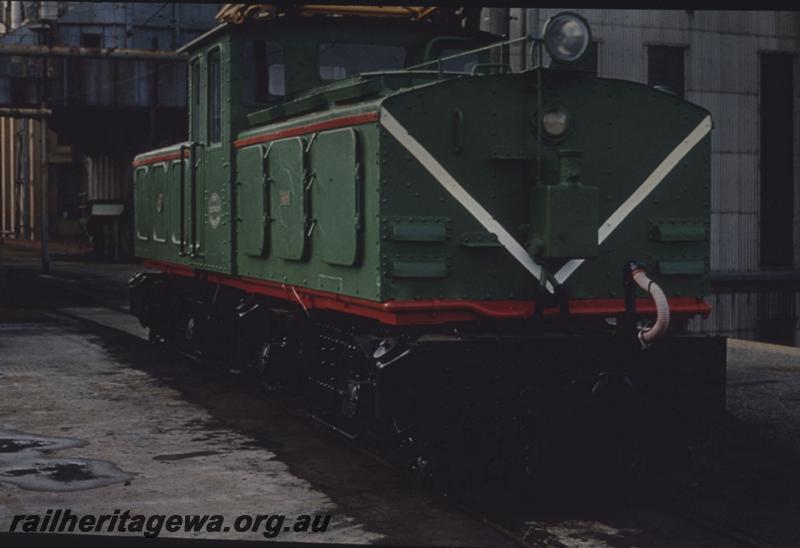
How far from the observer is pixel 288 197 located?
8.72m

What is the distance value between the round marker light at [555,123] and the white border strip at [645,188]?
0.67 metres

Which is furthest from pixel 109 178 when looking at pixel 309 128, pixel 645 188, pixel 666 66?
pixel 645 188

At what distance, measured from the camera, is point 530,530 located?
6.02 meters

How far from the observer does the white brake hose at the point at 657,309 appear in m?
6.43

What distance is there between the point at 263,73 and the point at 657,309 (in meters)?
5.00

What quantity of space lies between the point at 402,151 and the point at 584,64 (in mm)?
1309

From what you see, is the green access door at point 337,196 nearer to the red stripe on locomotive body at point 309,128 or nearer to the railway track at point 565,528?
the red stripe on locomotive body at point 309,128

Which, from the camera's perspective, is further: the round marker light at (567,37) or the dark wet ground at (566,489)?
the round marker light at (567,37)

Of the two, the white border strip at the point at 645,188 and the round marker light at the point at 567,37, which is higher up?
the round marker light at the point at 567,37

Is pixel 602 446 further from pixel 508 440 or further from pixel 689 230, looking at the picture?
pixel 689 230

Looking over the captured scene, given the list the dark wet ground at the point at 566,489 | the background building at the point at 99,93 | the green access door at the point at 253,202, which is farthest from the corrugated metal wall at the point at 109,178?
the green access door at the point at 253,202

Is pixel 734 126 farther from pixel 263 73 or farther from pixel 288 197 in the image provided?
pixel 288 197

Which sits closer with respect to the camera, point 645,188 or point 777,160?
point 645,188

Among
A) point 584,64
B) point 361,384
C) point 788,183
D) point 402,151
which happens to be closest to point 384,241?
point 402,151
